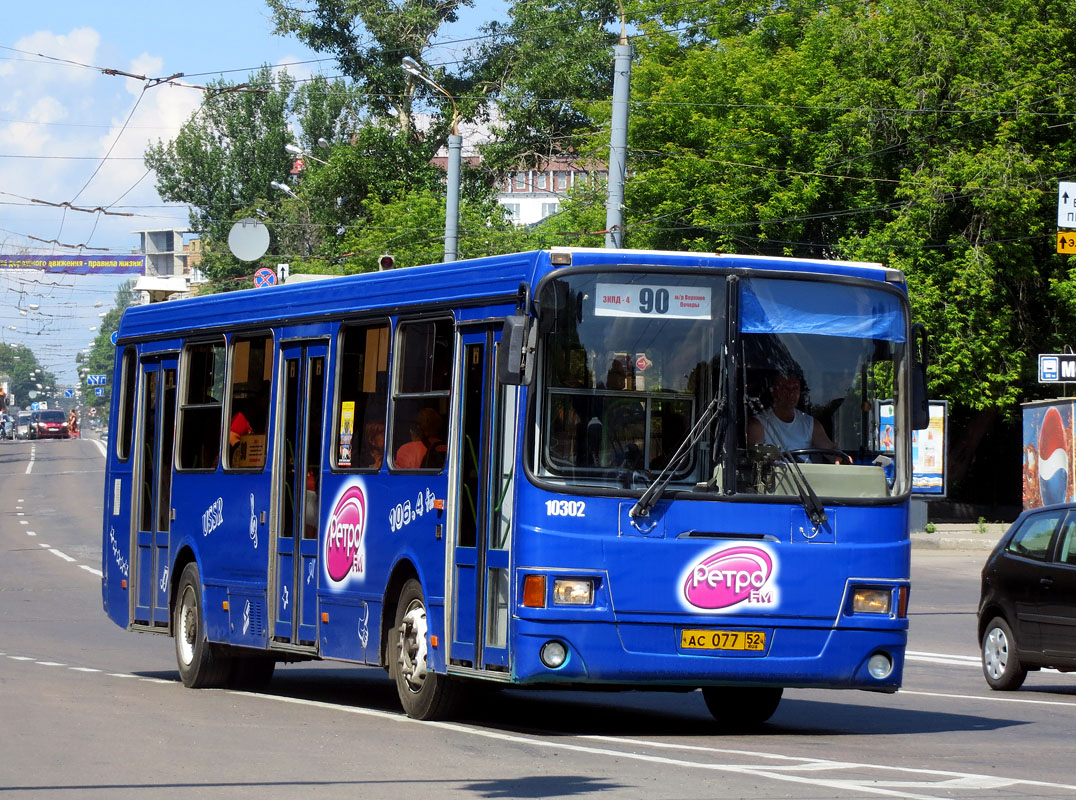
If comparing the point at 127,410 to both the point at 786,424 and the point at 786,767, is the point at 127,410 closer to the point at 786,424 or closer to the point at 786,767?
the point at 786,424

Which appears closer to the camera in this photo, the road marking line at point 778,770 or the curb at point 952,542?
the road marking line at point 778,770

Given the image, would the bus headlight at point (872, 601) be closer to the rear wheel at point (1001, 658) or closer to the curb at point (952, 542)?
the rear wheel at point (1001, 658)

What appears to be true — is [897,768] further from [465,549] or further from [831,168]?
[831,168]

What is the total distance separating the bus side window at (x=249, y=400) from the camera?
1376 cm

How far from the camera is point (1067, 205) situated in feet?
74.2

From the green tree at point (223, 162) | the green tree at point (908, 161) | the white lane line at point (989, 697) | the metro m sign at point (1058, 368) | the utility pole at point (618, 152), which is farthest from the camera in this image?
the green tree at point (223, 162)

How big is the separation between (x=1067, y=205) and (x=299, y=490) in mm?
12829

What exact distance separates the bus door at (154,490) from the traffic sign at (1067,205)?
11776 mm

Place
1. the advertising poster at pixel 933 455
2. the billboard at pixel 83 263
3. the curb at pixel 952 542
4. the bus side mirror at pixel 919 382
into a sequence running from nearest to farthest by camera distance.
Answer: the bus side mirror at pixel 919 382 → the advertising poster at pixel 933 455 → the curb at pixel 952 542 → the billboard at pixel 83 263

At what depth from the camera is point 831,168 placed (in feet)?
150

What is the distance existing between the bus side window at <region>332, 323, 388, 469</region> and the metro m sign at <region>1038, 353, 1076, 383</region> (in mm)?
16376

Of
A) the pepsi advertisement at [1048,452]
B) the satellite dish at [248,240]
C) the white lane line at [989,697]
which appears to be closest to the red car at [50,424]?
the satellite dish at [248,240]

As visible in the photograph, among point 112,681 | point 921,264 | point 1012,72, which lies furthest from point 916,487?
point 112,681

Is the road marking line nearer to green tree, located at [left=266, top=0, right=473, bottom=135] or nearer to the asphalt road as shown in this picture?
the asphalt road
